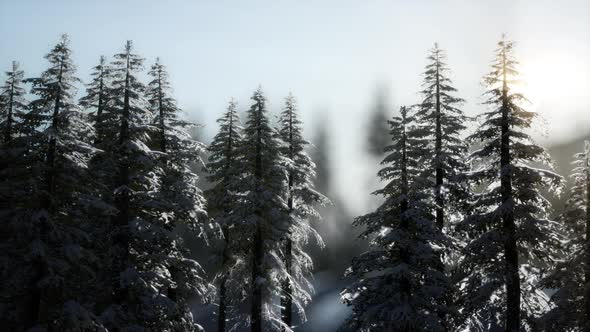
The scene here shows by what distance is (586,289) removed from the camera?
16.3 meters

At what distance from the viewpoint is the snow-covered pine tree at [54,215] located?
44.5ft

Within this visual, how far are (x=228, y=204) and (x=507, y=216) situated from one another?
45.7 ft

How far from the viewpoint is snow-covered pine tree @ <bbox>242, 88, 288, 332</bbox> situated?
62.5ft

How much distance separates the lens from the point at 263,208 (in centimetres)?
1948

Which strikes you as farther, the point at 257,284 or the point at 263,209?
the point at 263,209

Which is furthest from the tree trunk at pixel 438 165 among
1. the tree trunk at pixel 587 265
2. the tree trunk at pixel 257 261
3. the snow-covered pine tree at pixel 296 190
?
the tree trunk at pixel 257 261

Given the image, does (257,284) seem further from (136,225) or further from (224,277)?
(136,225)

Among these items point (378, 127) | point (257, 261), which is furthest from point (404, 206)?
point (378, 127)

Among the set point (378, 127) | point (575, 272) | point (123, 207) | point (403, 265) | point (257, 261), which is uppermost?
point (378, 127)

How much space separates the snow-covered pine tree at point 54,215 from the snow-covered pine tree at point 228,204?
622cm

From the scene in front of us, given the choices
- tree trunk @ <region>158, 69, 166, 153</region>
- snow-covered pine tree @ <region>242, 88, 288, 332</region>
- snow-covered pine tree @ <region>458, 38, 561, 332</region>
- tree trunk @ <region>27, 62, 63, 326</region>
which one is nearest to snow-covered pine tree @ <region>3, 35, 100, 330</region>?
tree trunk @ <region>27, 62, 63, 326</region>

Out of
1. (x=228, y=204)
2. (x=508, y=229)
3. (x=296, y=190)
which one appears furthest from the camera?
(x=296, y=190)

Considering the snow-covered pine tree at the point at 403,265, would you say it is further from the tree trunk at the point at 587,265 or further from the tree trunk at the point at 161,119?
the tree trunk at the point at 161,119

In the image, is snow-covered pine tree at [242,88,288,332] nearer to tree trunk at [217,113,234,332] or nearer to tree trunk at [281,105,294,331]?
tree trunk at [217,113,234,332]
